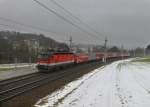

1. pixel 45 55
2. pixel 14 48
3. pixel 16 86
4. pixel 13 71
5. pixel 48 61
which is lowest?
pixel 16 86

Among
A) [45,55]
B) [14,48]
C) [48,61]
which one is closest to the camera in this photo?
[48,61]

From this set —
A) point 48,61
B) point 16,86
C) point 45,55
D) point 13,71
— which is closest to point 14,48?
point 13,71

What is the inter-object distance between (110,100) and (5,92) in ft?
25.0

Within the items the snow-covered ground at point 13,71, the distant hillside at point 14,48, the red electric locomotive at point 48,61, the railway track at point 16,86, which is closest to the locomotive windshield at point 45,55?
the red electric locomotive at point 48,61

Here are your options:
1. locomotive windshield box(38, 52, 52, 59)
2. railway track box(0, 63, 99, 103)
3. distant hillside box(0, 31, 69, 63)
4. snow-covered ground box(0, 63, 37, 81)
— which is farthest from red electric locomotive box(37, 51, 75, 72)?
distant hillside box(0, 31, 69, 63)

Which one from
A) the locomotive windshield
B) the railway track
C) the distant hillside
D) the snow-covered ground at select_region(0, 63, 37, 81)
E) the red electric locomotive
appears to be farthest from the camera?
the distant hillside

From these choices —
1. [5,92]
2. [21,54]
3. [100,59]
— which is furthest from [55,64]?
[100,59]

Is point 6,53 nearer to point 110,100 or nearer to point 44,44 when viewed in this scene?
point 44,44

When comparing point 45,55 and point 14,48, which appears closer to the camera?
point 45,55

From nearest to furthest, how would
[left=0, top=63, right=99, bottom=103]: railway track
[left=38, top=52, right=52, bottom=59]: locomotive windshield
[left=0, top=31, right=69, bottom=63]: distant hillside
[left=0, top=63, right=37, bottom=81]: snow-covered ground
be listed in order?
[left=0, top=63, right=99, bottom=103]: railway track < [left=0, top=63, right=37, bottom=81]: snow-covered ground < [left=38, top=52, right=52, bottom=59]: locomotive windshield < [left=0, top=31, right=69, bottom=63]: distant hillside

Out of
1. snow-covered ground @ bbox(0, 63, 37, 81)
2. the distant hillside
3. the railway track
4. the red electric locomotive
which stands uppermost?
the distant hillside

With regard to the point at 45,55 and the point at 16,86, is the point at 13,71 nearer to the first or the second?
the point at 45,55

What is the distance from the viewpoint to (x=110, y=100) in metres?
14.1

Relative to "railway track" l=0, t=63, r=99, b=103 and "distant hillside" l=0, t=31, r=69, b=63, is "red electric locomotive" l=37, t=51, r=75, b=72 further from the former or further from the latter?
"distant hillside" l=0, t=31, r=69, b=63
